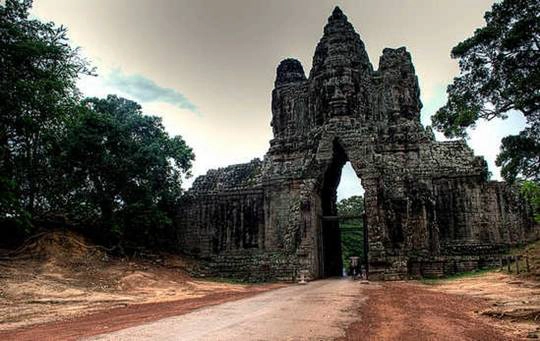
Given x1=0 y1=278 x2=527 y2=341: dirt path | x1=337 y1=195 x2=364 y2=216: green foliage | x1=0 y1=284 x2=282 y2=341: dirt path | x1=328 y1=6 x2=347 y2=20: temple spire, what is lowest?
x1=0 y1=284 x2=282 y2=341: dirt path

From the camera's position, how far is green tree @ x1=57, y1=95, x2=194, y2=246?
2219cm

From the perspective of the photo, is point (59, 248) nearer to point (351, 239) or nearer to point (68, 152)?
point (68, 152)

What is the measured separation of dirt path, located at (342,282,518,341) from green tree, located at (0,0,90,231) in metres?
13.7

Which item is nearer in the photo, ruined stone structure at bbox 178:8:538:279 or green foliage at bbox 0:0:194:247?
green foliage at bbox 0:0:194:247

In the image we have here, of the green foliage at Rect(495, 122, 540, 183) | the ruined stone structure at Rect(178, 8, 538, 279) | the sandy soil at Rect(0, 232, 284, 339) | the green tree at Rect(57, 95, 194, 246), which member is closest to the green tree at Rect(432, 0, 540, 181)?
the green foliage at Rect(495, 122, 540, 183)

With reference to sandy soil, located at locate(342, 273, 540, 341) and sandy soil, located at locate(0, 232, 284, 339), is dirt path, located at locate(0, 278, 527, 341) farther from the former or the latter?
sandy soil, located at locate(0, 232, 284, 339)

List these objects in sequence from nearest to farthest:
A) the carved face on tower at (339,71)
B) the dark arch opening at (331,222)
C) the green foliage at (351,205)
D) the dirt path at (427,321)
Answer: the dirt path at (427,321)
the dark arch opening at (331,222)
the carved face on tower at (339,71)
the green foliage at (351,205)

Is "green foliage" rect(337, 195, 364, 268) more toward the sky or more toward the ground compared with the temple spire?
more toward the ground

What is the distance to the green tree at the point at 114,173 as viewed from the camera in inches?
874

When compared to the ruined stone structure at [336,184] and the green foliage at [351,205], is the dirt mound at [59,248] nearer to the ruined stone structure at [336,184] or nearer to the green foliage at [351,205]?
the ruined stone structure at [336,184]

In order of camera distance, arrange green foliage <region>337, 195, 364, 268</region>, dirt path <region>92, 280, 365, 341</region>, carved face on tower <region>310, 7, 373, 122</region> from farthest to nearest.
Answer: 1. green foliage <region>337, 195, 364, 268</region>
2. carved face on tower <region>310, 7, 373, 122</region>
3. dirt path <region>92, 280, 365, 341</region>

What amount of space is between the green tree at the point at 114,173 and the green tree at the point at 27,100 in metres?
1.14

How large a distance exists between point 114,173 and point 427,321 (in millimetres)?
18322

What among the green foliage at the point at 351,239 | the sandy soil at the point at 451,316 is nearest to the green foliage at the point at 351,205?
the green foliage at the point at 351,239
